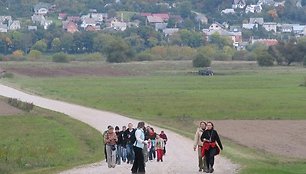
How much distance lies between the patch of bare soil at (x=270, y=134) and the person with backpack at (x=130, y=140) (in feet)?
27.2

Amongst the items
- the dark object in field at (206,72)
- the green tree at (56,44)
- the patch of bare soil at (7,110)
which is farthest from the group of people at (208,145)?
the green tree at (56,44)

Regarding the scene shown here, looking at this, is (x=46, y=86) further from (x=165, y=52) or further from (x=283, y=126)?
(x=165, y=52)

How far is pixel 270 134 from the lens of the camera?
4906cm

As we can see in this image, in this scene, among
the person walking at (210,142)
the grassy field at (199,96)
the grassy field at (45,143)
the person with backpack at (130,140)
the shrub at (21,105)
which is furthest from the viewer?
the shrub at (21,105)

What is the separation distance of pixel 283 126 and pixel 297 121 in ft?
9.12

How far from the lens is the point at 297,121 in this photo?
55625mm

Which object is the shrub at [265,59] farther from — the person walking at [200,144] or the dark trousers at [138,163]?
the dark trousers at [138,163]

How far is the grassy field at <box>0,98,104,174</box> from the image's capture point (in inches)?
1339

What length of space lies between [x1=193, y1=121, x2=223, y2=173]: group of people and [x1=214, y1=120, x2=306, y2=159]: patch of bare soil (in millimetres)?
9853

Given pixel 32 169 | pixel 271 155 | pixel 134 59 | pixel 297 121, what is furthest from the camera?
pixel 134 59

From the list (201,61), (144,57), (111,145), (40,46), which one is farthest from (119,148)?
(40,46)

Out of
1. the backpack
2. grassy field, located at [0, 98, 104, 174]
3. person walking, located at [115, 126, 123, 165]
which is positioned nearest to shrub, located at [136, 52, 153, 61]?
grassy field, located at [0, 98, 104, 174]

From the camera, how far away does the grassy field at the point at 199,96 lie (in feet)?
137

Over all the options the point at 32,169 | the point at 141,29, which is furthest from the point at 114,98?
the point at 141,29
